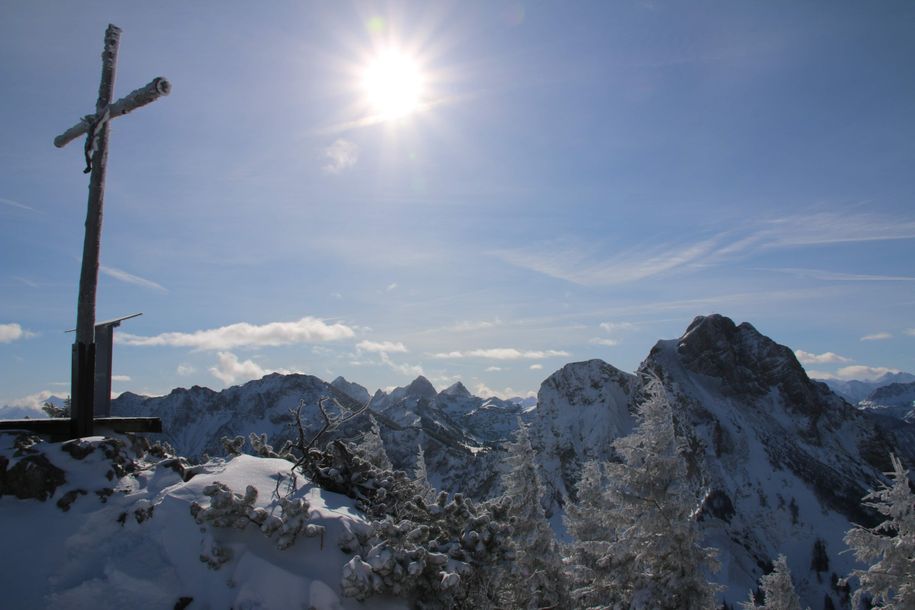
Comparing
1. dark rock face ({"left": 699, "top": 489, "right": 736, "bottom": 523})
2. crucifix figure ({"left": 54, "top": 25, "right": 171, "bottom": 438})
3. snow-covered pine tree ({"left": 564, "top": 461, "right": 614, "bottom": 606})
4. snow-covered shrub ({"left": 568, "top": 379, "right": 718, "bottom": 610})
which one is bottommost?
dark rock face ({"left": 699, "top": 489, "right": 736, "bottom": 523})

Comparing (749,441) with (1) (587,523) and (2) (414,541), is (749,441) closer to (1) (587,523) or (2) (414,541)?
(1) (587,523)

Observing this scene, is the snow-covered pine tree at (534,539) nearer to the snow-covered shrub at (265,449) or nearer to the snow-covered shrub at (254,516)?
the snow-covered shrub at (265,449)

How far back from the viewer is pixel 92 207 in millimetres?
8938

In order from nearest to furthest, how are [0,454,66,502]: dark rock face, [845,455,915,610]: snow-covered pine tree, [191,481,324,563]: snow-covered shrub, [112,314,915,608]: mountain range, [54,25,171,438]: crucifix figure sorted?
[191,481,324,563]: snow-covered shrub → [0,454,66,502]: dark rock face → [54,25,171,438]: crucifix figure → [845,455,915,610]: snow-covered pine tree → [112,314,915,608]: mountain range

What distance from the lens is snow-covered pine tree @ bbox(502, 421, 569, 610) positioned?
756 inches

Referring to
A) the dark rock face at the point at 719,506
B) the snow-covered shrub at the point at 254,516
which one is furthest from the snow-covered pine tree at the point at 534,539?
the dark rock face at the point at 719,506

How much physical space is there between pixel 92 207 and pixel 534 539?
1713 cm

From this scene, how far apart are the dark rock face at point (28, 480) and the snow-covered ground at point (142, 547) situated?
25mm

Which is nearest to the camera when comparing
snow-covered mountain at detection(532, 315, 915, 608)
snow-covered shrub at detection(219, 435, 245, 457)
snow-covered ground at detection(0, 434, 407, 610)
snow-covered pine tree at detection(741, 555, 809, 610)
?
snow-covered ground at detection(0, 434, 407, 610)

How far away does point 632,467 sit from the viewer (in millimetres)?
15906

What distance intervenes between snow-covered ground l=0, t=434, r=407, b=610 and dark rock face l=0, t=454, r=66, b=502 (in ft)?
0.08

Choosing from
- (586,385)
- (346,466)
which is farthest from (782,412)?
(346,466)

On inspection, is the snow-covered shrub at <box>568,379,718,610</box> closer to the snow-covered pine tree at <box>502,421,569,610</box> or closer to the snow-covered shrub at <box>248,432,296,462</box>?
the snow-covered pine tree at <box>502,421,569,610</box>

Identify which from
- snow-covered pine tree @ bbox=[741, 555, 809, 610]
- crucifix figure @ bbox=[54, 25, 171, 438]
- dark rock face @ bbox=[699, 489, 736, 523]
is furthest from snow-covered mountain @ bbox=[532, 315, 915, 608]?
crucifix figure @ bbox=[54, 25, 171, 438]
